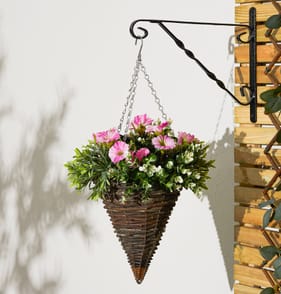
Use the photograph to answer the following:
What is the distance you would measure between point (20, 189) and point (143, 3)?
3.46ft

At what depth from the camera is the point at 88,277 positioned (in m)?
2.71

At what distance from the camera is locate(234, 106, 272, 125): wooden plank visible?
1980 millimetres

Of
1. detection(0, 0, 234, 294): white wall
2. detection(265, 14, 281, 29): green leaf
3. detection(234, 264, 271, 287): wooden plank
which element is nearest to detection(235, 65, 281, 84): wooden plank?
detection(0, 0, 234, 294): white wall

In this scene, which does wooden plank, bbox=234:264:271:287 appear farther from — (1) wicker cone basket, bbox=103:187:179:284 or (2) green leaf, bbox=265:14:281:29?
(2) green leaf, bbox=265:14:281:29

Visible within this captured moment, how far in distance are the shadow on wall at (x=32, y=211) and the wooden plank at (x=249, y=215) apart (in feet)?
2.70

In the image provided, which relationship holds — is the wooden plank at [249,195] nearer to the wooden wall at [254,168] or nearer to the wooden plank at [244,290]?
the wooden wall at [254,168]

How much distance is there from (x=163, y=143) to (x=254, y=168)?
0.34 meters

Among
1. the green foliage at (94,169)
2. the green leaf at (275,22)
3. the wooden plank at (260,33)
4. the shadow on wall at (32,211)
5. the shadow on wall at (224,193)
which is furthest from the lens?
the shadow on wall at (32,211)

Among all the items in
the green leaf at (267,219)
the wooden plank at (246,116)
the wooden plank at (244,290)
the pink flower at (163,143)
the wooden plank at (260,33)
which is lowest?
the wooden plank at (244,290)

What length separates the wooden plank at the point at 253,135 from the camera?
1977 millimetres

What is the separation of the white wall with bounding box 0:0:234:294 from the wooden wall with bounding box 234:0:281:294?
4.8 inches

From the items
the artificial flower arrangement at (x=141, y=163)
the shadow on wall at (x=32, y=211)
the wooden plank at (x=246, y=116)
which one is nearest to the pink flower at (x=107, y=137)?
the artificial flower arrangement at (x=141, y=163)

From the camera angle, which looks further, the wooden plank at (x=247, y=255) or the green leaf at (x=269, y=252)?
the wooden plank at (x=247, y=255)

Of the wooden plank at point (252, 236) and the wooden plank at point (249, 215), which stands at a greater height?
the wooden plank at point (249, 215)
